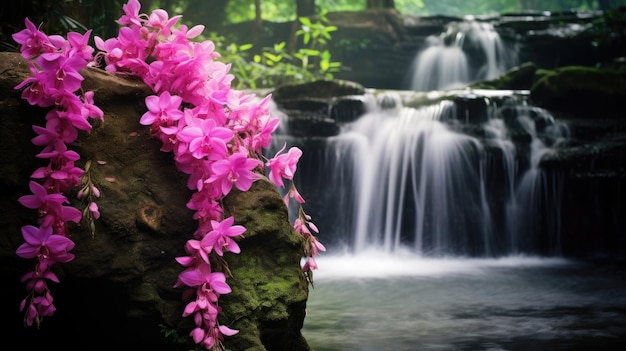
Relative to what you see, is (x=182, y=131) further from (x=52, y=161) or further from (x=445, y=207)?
(x=445, y=207)

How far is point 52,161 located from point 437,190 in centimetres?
588

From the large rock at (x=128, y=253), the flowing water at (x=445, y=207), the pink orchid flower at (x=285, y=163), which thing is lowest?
the flowing water at (x=445, y=207)

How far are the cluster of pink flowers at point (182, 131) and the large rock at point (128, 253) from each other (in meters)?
0.09

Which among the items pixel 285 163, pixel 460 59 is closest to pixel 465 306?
pixel 285 163

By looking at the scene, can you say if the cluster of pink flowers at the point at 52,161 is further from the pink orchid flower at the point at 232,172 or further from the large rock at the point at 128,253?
the pink orchid flower at the point at 232,172

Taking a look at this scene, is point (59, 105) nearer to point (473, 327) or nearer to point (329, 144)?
point (473, 327)

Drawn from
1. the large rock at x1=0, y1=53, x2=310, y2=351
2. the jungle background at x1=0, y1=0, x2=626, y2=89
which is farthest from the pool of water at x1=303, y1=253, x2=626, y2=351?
the jungle background at x1=0, y1=0, x2=626, y2=89

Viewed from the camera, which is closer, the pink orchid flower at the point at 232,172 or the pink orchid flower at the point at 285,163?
the pink orchid flower at the point at 232,172

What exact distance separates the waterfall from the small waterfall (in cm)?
641

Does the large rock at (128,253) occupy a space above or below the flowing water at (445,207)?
above

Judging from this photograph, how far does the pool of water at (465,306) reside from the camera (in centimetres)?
321

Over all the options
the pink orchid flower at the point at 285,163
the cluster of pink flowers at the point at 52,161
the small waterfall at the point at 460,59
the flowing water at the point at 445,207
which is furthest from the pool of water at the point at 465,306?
the small waterfall at the point at 460,59

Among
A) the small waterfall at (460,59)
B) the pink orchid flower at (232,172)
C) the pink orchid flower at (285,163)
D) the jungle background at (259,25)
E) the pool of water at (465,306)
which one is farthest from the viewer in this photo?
the small waterfall at (460,59)

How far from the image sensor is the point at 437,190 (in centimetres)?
739
